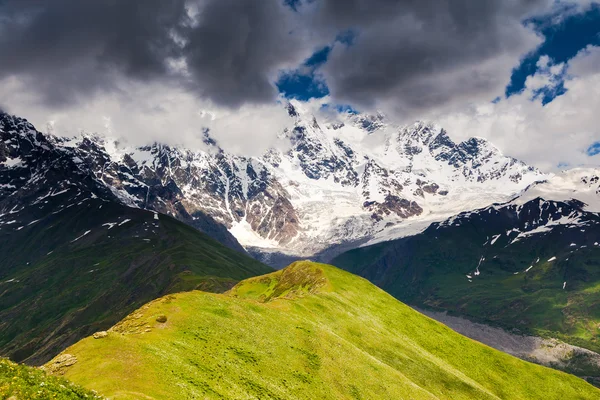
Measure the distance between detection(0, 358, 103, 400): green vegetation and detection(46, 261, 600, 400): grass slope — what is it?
6185 millimetres

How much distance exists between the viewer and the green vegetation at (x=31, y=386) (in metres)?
30.6

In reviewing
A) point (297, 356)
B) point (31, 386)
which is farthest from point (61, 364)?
point (297, 356)

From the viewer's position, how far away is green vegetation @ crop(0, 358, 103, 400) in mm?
30562

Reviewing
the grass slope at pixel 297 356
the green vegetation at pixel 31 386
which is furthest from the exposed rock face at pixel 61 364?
the green vegetation at pixel 31 386

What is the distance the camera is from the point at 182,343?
56.2 metres

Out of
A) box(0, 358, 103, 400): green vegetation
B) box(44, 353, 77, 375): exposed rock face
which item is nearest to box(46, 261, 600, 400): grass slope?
box(44, 353, 77, 375): exposed rock face

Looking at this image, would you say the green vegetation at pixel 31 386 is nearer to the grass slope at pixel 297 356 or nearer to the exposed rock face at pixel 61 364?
the grass slope at pixel 297 356

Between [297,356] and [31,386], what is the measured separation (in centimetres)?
4032

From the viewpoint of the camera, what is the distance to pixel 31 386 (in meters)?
32.0

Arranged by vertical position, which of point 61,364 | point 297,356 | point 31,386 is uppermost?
point 31,386

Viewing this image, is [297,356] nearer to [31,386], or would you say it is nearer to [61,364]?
[61,364]

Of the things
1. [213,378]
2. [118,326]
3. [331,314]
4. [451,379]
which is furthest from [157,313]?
[451,379]

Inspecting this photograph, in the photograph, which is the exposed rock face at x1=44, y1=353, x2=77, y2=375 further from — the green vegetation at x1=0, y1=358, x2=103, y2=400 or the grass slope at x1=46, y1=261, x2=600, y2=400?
the green vegetation at x1=0, y1=358, x2=103, y2=400

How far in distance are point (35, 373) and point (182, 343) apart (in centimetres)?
2193
